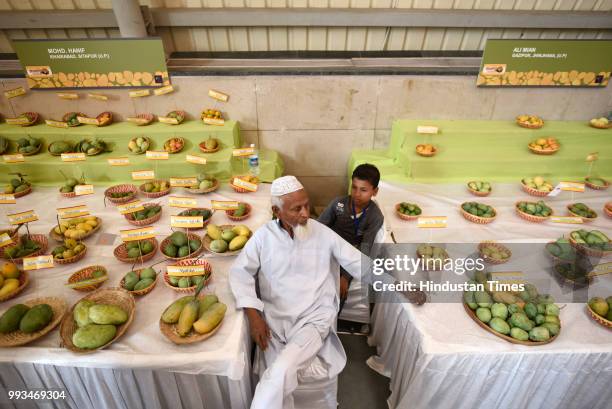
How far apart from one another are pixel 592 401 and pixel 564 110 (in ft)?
10.6

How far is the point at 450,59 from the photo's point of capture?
4.07 meters

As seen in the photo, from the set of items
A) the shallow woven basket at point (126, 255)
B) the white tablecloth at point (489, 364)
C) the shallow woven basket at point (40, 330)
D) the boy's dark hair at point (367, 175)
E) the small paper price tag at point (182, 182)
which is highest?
the boy's dark hair at point (367, 175)

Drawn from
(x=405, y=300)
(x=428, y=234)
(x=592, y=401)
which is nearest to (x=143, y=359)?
(x=405, y=300)

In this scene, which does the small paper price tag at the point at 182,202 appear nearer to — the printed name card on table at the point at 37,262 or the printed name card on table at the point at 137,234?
the printed name card on table at the point at 137,234

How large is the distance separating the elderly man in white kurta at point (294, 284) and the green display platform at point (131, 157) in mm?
1510

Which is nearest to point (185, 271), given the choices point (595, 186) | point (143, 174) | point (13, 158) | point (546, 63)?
point (143, 174)

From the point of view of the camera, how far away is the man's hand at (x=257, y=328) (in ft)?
5.57

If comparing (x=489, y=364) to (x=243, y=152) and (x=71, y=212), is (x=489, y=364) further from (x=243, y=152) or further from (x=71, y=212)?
(x=71, y=212)

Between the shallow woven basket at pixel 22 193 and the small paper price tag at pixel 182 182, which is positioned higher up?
the small paper price tag at pixel 182 182

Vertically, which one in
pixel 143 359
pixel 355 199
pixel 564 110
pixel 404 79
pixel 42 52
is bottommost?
pixel 143 359

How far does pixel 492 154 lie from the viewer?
333cm

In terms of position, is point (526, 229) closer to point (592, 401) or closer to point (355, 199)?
point (592, 401)

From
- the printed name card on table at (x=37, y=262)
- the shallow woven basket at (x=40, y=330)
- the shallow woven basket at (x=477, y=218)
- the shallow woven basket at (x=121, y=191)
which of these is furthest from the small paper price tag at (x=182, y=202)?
the shallow woven basket at (x=477, y=218)

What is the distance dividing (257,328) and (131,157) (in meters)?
2.43
